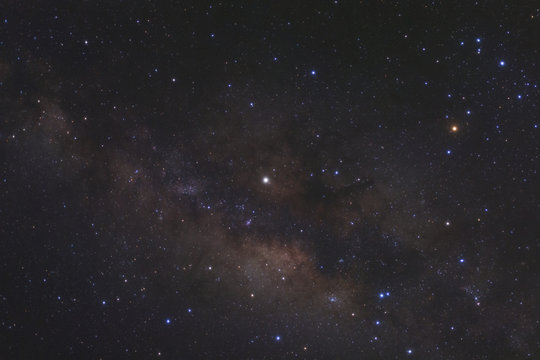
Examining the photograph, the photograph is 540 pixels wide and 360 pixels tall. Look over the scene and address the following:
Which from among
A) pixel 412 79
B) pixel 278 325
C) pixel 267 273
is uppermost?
pixel 412 79

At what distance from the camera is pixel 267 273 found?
734cm

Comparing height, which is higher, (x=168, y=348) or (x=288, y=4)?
(x=288, y=4)

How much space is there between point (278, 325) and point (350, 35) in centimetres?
462

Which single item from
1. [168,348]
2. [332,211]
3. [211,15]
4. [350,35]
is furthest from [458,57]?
[168,348]

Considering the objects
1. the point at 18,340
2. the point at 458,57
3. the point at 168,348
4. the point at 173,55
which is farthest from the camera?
the point at 18,340

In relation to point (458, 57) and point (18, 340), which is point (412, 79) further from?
point (18, 340)

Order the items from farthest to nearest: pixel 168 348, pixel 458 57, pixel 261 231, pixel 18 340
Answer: pixel 18 340 → pixel 168 348 → pixel 261 231 → pixel 458 57

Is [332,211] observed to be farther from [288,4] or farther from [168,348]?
[168,348]

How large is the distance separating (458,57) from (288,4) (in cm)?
242

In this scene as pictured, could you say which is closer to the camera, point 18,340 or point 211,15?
point 211,15

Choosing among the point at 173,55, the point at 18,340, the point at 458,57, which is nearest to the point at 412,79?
the point at 458,57

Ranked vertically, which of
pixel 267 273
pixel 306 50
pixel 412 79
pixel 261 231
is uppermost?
pixel 306 50

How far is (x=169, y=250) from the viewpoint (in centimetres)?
757

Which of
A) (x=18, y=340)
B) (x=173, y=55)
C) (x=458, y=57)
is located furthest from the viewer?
(x=18, y=340)
